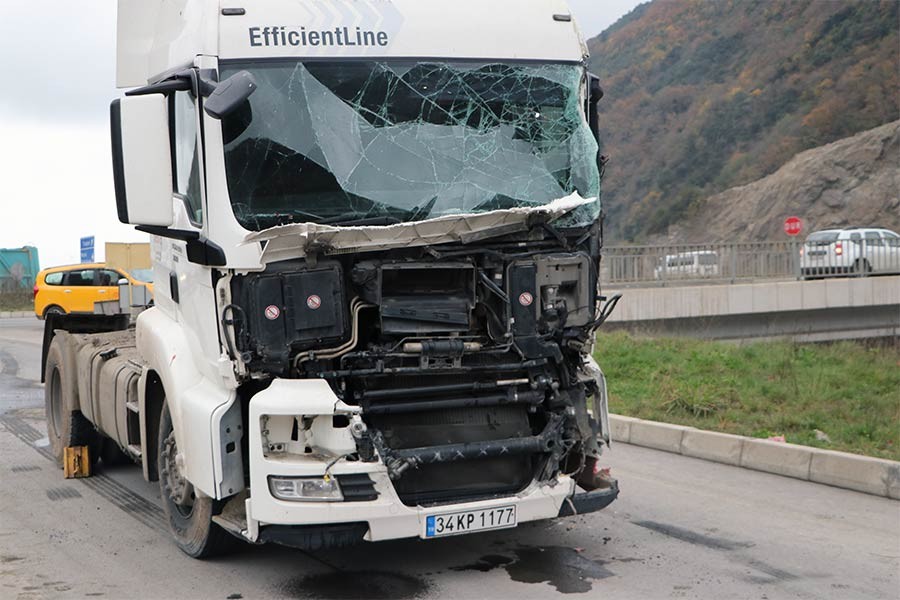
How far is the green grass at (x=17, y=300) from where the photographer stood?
41844 millimetres

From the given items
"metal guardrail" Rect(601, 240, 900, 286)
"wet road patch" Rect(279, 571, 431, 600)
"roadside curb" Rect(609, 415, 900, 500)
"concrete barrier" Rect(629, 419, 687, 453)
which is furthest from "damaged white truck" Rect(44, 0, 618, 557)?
"metal guardrail" Rect(601, 240, 900, 286)

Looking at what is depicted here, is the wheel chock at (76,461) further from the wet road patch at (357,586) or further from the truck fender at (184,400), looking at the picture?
the wet road patch at (357,586)

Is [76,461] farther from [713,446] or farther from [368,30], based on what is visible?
[713,446]

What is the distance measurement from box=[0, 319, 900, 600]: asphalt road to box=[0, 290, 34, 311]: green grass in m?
36.2

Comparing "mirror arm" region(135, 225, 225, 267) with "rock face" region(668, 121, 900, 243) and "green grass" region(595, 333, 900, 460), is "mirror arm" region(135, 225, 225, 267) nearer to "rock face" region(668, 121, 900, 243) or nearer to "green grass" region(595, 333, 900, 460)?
"green grass" region(595, 333, 900, 460)

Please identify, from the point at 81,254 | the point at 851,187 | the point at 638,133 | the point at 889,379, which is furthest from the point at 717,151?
the point at 889,379

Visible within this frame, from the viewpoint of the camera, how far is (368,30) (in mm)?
5844

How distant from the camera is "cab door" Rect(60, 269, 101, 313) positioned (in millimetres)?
26906

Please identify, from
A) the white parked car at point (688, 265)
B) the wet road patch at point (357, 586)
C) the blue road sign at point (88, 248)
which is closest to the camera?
the wet road patch at point (357, 586)

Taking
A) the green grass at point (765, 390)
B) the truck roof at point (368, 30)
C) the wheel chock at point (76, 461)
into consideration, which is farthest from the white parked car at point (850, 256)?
the truck roof at point (368, 30)

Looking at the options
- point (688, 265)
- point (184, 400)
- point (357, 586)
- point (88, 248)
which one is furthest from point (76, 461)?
point (88, 248)

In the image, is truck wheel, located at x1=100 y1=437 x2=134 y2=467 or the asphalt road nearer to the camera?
the asphalt road

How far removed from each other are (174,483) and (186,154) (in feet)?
6.78

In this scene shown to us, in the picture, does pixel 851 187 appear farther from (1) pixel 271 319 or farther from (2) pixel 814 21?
(1) pixel 271 319
